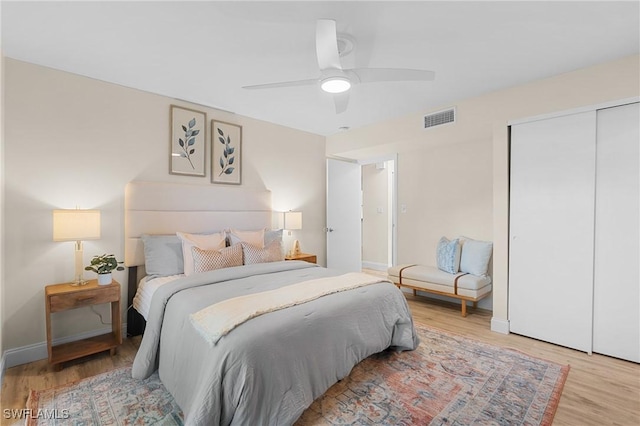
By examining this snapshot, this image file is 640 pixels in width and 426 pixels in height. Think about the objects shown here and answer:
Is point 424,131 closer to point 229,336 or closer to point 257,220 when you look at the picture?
point 257,220

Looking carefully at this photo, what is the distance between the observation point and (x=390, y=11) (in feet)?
6.28

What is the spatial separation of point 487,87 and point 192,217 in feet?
Answer: 11.3

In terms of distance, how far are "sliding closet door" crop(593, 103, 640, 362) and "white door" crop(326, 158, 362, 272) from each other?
10.4 ft

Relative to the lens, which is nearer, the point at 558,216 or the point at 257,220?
the point at 558,216

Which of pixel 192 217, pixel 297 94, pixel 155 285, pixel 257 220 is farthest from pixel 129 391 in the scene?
pixel 297 94

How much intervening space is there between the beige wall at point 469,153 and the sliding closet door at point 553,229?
0.12 meters

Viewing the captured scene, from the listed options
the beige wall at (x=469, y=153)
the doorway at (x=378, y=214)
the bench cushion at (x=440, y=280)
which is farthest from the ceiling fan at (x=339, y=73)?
the doorway at (x=378, y=214)

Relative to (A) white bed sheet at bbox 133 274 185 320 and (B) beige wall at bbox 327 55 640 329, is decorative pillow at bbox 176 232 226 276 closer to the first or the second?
(A) white bed sheet at bbox 133 274 185 320

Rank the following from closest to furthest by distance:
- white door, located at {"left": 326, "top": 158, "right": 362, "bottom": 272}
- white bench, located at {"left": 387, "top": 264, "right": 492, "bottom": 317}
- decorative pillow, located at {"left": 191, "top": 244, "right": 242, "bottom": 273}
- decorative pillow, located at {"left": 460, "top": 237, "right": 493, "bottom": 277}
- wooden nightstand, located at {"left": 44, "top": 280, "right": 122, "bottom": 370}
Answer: wooden nightstand, located at {"left": 44, "top": 280, "right": 122, "bottom": 370} → decorative pillow, located at {"left": 191, "top": 244, "right": 242, "bottom": 273} → white bench, located at {"left": 387, "top": 264, "right": 492, "bottom": 317} → decorative pillow, located at {"left": 460, "top": 237, "right": 493, "bottom": 277} → white door, located at {"left": 326, "top": 158, "right": 362, "bottom": 272}

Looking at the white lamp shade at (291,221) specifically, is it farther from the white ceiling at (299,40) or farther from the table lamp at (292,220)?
the white ceiling at (299,40)

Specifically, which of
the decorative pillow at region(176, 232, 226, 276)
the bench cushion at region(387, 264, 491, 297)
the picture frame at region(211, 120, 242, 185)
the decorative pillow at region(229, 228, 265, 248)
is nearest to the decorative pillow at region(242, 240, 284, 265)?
the decorative pillow at region(229, 228, 265, 248)

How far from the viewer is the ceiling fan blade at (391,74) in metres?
2.08

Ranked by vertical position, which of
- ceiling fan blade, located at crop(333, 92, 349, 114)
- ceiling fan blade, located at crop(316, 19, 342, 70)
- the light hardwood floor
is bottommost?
the light hardwood floor

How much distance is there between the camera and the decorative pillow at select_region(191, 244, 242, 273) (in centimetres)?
285
